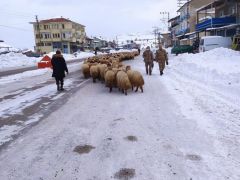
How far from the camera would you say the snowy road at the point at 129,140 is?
14.4 ft

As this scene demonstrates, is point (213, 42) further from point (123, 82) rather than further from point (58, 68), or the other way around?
point (123, 82)

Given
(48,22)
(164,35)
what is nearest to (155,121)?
(48,22)

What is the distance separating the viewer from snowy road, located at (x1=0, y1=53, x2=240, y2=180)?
439cm

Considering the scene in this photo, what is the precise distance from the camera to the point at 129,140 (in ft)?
18.6

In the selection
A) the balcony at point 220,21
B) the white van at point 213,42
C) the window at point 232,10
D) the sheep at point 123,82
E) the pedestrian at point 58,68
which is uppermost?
the window at point 232,10

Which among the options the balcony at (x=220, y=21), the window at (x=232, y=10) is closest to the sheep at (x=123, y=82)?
the balcony at (x=220, y=21)

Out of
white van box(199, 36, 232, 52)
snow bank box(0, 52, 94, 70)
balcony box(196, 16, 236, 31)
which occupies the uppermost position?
balcony box(196, 16, 236, 31)

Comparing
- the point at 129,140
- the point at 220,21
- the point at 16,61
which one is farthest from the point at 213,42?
the point at 129,140

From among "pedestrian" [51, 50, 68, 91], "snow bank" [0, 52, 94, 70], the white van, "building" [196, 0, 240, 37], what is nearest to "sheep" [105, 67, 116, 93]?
"pedestrian" [51, 50, 68, 91]

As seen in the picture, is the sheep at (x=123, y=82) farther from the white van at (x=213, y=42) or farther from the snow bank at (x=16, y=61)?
the snow bank at (x=16, y=61)

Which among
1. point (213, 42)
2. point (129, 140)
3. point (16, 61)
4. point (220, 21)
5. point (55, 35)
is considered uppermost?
point (55, 35)

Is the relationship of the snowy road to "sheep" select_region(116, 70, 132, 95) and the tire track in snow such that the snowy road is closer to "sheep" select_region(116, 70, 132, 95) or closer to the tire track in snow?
the tire track in snow

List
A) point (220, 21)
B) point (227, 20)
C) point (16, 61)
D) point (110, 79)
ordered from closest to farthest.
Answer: point (110, 79), point (227, 20), point (220, 21), point (16, 61)

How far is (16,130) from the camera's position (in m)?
6.71
